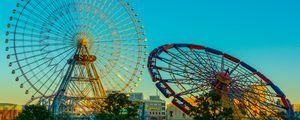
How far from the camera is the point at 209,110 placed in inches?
1720

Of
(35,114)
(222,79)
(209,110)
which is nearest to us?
(209,110)

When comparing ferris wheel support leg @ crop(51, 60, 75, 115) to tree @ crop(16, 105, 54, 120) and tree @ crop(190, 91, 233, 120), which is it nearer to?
tree @ crop(16, 105, 54, 120)

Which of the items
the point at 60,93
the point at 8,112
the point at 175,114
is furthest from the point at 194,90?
the point at 175,114

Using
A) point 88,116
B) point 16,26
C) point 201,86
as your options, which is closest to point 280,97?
point 201,86

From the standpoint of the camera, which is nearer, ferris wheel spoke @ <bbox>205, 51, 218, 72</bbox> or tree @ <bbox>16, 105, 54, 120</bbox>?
tree @ <bbox>16, 105, 54, 120</bbox>

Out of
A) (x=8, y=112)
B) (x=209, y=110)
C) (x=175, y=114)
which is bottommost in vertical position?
(x=175, y=114)

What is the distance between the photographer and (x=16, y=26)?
178ft

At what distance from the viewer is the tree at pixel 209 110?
42.0 m

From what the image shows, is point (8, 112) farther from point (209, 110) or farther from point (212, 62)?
point (209, 110)

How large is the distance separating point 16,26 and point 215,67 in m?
32.5

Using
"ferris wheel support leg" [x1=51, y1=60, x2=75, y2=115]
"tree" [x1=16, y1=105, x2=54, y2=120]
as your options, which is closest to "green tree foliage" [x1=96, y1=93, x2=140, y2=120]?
"tree" [x1=16, y1=105, x2=54, y2=120]

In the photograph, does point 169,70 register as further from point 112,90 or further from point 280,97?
point 280,97

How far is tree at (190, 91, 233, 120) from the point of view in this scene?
138 feet

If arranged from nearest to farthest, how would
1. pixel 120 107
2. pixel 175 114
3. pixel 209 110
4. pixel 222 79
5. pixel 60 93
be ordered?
pixel 209 110, pixel 120 107, pixel 222 79, pixel 60 93, pixel 175 114
